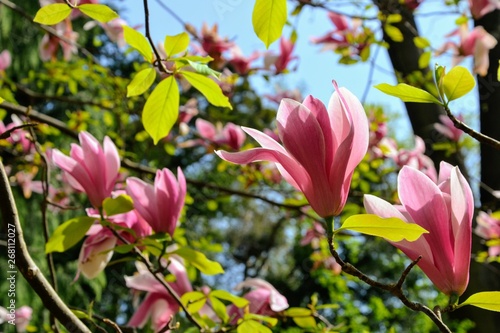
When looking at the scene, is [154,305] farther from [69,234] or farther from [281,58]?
[281,58]

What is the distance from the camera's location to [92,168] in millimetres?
658

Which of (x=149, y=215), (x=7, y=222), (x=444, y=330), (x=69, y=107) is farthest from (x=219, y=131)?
(x=69, y=107)

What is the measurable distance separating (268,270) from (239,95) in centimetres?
234

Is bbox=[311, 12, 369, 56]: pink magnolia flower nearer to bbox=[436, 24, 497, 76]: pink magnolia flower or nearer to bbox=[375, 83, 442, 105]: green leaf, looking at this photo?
bbox=[436, 24, 497, 76]: pink magnolia flower

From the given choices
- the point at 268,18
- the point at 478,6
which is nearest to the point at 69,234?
the point at 268,18

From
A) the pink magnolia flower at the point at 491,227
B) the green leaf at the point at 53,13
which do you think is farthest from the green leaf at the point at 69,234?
the pink magnolia flower at the point at 491,227

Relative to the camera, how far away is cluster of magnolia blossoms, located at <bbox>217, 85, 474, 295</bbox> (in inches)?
15.6

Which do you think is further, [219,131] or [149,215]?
[219,131]

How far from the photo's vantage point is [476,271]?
68.6 inches

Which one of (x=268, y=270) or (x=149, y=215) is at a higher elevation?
(x=149, y=215)

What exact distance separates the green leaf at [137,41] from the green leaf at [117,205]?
6.4 inches

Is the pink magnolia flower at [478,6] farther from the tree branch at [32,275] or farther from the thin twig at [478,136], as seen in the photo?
the tree branch at [32,275]

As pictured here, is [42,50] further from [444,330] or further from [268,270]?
[268,270]

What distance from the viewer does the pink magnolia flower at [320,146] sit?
40 cm
